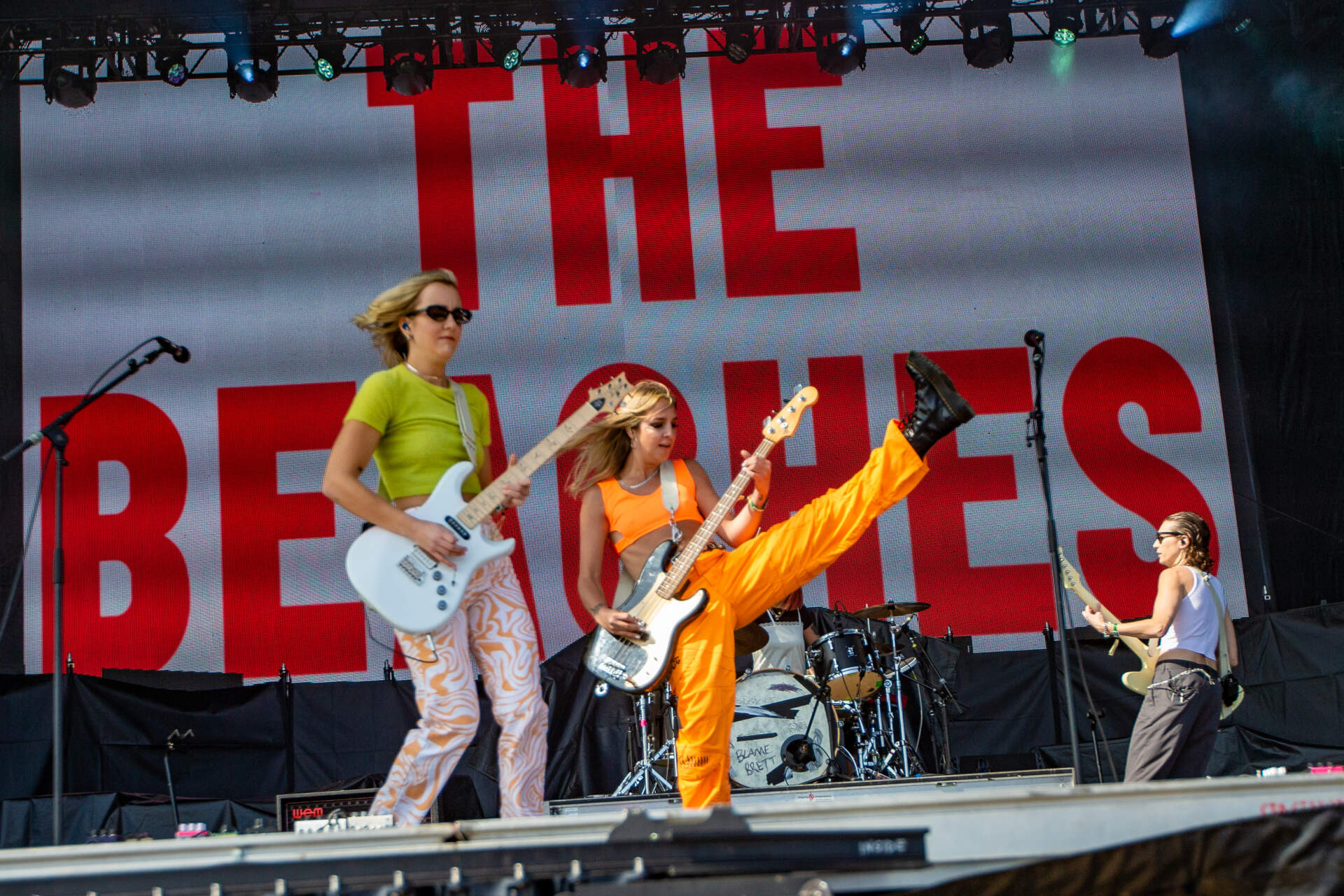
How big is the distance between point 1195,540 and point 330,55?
650 cm

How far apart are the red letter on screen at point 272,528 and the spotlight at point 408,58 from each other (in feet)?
7.26

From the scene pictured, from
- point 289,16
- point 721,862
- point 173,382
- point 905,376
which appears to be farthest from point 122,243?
point 721,862

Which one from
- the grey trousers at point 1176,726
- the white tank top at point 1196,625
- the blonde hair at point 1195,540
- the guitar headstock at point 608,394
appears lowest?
the grey trousers at point 1176,726

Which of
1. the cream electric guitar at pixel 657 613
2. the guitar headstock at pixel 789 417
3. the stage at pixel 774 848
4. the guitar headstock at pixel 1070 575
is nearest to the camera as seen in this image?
the stage at pixel 774 848

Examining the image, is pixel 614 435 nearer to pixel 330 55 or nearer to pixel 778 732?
pixel 778 732

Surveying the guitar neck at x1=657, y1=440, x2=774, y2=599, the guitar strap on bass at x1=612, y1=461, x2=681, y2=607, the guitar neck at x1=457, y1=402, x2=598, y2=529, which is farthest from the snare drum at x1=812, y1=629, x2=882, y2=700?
the guitar neck at x1=457, y1=402, x2=598, y2=529

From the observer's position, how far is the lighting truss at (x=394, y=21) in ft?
26.7

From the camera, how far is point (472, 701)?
138 inches

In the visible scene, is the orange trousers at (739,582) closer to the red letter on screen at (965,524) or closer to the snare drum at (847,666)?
the snare drum at (847,666)

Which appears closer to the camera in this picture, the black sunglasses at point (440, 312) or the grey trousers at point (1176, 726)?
the black sunglasses at point (440, 312)

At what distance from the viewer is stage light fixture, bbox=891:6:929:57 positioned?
847cm

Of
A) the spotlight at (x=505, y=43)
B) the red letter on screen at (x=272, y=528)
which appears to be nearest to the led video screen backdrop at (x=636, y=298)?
the red letter on screen at (x=272, y=528)

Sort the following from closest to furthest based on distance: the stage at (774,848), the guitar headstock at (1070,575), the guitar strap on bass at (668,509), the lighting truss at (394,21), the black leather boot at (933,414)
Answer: the stage at (774,848) < the black leather boot at (933,414) < the guitar strap on bass at (668,509) < the guitar headstock at (1070,575) < the lighting truss at (394,21)

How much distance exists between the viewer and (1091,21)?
28.8 feet
